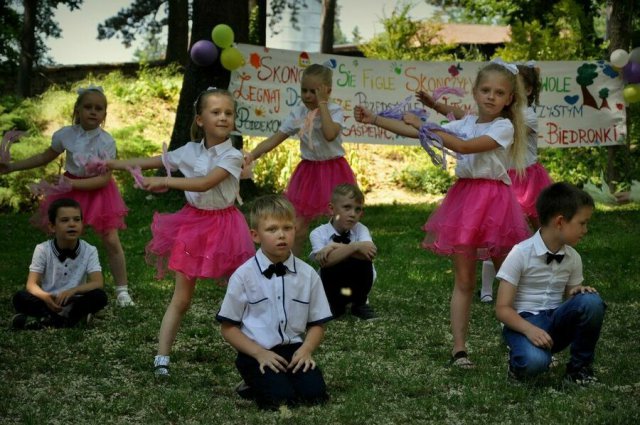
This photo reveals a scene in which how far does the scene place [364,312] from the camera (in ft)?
20.9

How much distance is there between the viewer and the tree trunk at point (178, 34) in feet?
66.0

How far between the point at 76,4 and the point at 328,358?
60.1 ft

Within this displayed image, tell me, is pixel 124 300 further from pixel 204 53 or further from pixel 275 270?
pixel 204 53

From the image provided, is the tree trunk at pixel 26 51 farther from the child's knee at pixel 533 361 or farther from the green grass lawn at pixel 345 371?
the child's knee at pixel 533 361

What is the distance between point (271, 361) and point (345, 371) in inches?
30.9

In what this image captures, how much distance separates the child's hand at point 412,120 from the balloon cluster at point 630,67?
282 inches

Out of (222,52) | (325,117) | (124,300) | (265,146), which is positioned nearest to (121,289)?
(124,300)

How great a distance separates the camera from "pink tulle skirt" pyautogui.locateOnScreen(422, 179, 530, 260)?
5.04 metres

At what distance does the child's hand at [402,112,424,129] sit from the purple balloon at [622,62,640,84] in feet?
23.9

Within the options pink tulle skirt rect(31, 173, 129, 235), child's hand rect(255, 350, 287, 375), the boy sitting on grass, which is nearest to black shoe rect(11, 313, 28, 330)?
pink tulle skirt rect(31, 173, 129, 235)

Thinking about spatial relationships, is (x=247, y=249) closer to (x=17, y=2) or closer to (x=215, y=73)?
(x=215, y=73)

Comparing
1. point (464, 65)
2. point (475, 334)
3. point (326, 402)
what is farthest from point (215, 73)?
point (326, 402)

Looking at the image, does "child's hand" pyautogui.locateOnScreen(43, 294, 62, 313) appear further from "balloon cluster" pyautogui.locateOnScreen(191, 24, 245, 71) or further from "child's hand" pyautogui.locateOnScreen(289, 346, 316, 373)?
"balloon cluster" pyautogui.locateOnScreen(191, 24, 245, 71)

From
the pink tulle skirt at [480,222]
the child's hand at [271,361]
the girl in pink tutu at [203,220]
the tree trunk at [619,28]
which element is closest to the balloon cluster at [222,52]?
the girl in pink tutu at [203,220]
